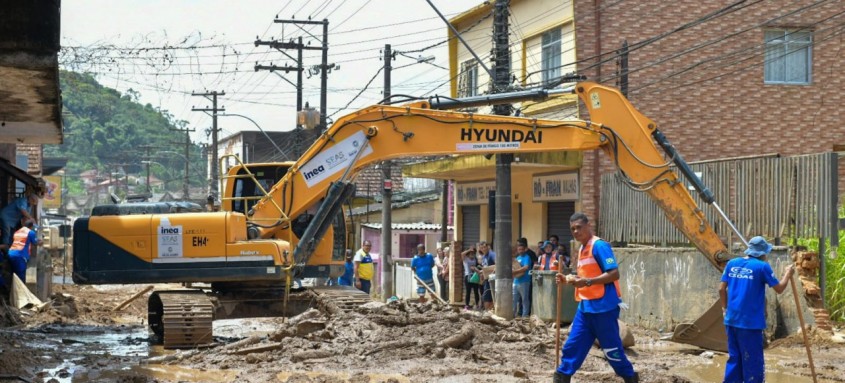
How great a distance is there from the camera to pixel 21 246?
18422mm

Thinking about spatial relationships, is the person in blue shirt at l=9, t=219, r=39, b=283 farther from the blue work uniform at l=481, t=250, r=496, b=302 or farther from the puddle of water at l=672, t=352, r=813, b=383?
the puddle of water at l=672, t=352, r=813, b=383

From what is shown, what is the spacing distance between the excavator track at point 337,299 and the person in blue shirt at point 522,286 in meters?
4.93

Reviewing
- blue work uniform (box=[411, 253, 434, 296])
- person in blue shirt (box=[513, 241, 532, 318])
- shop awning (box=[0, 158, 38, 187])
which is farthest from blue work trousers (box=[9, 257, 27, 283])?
blue work uniform (box=[411, 253, 434, 296])

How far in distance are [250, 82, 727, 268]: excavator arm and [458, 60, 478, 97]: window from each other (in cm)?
1594

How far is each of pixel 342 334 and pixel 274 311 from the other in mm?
2738

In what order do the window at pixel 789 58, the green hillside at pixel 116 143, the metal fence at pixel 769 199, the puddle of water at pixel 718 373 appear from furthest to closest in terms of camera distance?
the green hillside at pixel 116 143 → the window at pixel 789 58 → the metal fence at pixel 769 199 → the puddle of water at pixel 718 373

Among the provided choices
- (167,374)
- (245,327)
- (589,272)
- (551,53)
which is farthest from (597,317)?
(551,53)

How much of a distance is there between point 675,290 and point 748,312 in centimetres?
746

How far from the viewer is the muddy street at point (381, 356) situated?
1233 centimetres

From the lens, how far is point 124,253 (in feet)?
52.0

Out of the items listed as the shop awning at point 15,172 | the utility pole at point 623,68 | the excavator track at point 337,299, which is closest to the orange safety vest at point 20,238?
the shop awning at point 15,172

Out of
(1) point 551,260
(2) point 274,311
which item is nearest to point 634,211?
(1) point 551,260

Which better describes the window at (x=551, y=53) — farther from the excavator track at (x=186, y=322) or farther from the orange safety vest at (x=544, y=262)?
the excavator track at (x=186, y=322)

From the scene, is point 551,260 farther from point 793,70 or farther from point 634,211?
point 793,70
